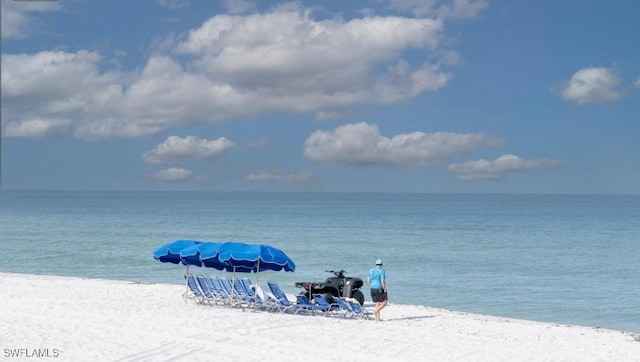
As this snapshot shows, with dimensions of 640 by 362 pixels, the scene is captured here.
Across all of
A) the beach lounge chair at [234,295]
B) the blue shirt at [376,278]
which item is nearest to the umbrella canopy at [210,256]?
the beach lounge chair at [234,295]

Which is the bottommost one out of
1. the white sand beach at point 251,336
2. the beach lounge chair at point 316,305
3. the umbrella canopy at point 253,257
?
the white sand beach at point 251,336

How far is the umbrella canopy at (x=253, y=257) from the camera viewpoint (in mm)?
17531

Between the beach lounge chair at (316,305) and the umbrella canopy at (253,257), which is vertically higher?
the umbrella canopy at (253,257)

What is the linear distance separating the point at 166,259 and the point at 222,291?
6.02ft

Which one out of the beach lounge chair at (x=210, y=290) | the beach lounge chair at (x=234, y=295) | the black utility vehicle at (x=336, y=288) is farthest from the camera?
the black utility vehicle at (x=336, y=288)

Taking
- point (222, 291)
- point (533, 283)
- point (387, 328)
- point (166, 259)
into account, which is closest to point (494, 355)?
point (387, 328)

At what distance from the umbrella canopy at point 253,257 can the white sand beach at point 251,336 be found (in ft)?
3.87

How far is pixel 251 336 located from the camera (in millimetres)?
14109

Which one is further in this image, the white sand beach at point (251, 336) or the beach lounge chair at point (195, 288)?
the beach lounge chair at point (195, 288)

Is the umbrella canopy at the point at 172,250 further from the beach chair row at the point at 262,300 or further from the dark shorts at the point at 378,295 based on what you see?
the dark shorts at the point at 378,295

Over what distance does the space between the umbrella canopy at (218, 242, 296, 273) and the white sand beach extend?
3.87 feet

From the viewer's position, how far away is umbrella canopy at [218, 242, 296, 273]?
17.5 metres

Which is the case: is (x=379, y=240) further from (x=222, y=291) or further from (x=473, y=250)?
(x=222, y=291)

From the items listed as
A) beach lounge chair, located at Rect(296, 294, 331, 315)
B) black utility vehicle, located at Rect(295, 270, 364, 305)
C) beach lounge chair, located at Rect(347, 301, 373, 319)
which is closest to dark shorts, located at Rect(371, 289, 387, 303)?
beach lounge chair, located at Rect(347, 301, 373, 319)
